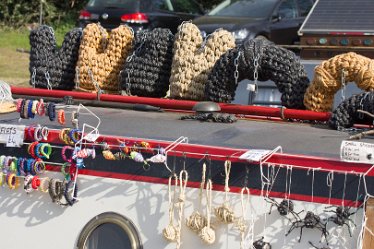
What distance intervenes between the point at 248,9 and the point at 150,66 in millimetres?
7103

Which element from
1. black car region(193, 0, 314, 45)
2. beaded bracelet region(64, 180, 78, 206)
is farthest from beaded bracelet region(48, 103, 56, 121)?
black car region(193, 0, 314, 45)

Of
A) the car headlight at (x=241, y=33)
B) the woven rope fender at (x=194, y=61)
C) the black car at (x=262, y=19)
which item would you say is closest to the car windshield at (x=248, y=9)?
the black car at (x=262, y=19)

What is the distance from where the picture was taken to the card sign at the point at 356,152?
2662 millimetres

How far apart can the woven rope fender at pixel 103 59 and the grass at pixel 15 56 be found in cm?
576

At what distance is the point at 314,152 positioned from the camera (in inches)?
115

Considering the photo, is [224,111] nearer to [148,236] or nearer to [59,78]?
[148,236]

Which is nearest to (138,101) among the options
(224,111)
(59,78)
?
(224,111)

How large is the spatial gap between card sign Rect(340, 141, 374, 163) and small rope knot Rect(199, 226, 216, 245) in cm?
57

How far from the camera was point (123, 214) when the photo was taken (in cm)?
312

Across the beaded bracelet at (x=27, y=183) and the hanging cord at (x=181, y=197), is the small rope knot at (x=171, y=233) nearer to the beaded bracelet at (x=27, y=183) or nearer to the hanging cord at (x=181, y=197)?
the hanging cord at (x=181, y=197)

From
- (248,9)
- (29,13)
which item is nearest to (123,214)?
(248,9)

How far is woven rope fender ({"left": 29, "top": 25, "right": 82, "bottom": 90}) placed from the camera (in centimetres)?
459

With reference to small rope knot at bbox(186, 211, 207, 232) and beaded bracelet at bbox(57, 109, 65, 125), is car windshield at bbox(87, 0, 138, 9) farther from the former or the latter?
small rope knot at bbox(186, 211, 207, 232)

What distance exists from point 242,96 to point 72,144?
4.89 ft
